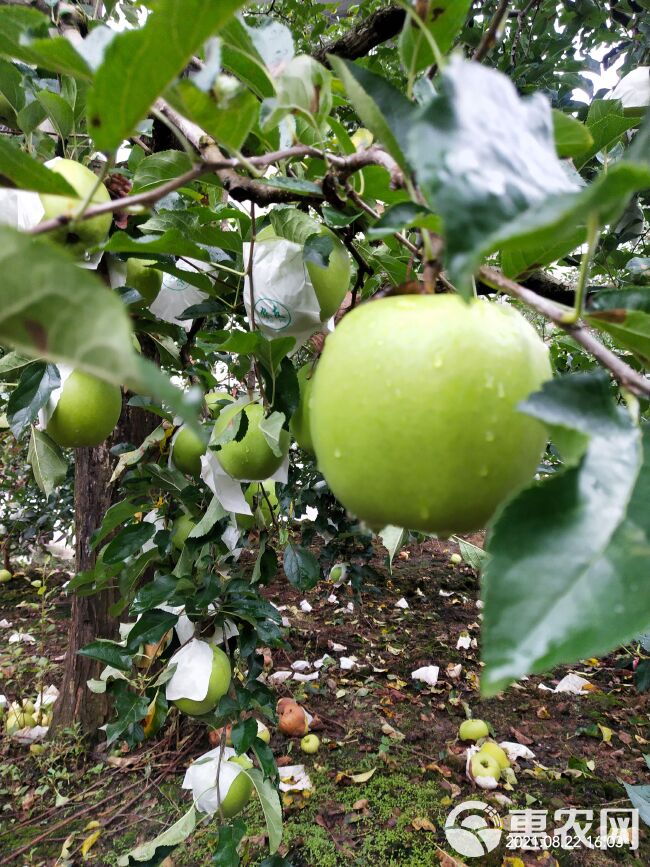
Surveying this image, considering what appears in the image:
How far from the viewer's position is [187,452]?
1120 mm

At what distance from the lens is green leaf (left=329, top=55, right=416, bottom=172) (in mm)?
348

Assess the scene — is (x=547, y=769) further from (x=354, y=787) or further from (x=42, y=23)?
(x=42, y=23)

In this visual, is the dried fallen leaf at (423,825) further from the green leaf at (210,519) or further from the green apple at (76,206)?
the green apple at (76,206)

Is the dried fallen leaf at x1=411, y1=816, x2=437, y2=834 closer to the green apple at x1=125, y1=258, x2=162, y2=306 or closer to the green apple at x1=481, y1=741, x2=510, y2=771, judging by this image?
the green apple at x1=481, y1=741, x2=510, y2=771

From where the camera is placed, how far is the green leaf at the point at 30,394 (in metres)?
0.82

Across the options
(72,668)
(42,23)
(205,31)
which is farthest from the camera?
(72,668)

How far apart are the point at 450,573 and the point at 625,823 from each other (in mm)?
2060

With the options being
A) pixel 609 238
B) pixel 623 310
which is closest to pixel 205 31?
pixel 623 310

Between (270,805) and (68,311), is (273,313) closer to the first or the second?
(68,311)

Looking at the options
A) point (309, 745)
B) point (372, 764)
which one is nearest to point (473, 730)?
point (372, 764)

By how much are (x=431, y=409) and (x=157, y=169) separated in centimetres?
50

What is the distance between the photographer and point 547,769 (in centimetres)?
198

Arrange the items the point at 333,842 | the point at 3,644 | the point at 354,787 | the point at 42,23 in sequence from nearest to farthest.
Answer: the point at 42,23
the point at 333,842
the point at 354,787
the point at 3,644

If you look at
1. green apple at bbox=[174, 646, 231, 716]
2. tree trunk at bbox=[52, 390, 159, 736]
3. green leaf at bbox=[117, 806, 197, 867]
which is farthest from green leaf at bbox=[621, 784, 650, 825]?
tree trunk at bbox=[52, 390, 159, 736]
